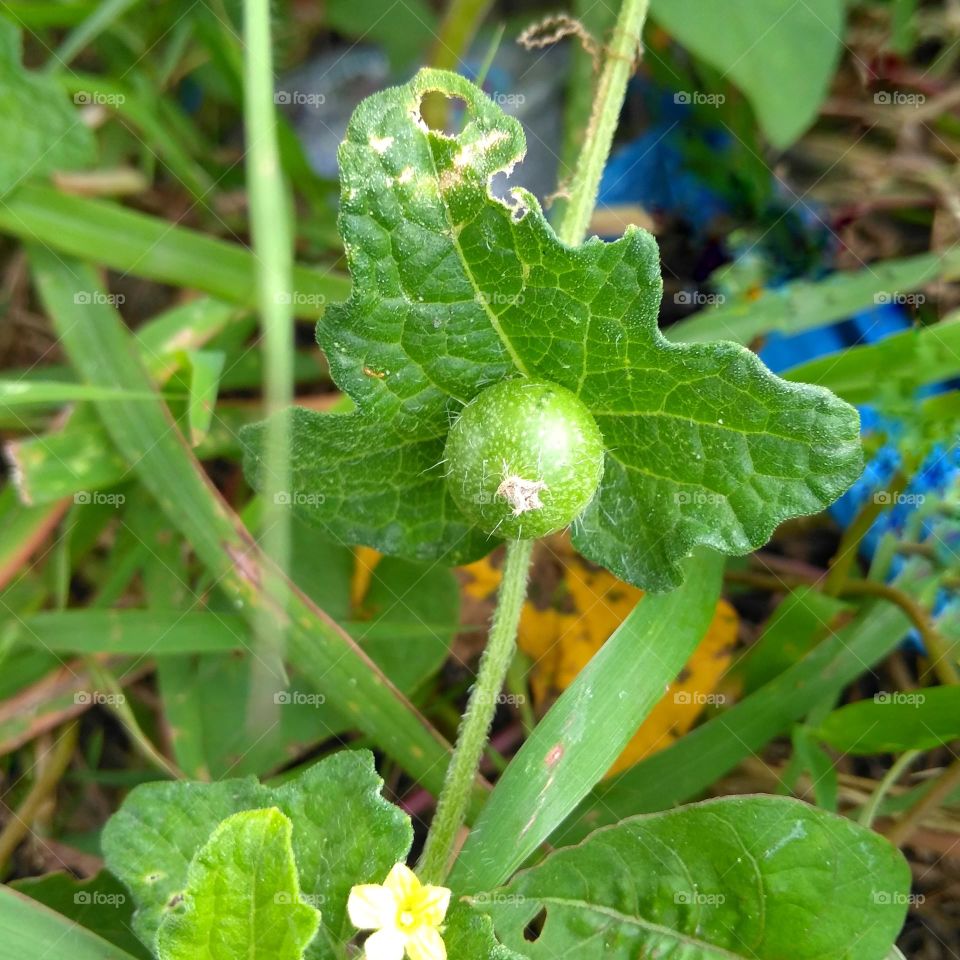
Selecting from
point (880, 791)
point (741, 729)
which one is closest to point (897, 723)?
point (880, 791)

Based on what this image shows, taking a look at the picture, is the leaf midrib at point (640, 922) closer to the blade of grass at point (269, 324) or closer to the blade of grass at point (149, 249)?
the blade of grass at point (269, 324)

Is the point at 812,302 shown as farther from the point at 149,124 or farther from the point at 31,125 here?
the point at 31,125

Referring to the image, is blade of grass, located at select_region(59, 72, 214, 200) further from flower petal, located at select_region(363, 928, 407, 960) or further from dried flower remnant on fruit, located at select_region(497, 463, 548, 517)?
Answer: flower petal, located at select_region(363, 928, 407, 960)

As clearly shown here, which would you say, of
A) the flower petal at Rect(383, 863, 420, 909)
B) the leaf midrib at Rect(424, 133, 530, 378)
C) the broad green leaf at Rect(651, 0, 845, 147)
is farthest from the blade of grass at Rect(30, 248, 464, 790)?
the broad green leaf at Rect(651, 0, 845, 147)

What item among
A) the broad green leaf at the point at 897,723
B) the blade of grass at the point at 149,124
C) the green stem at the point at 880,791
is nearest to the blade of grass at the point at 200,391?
the blade of grass at the point at 149,124

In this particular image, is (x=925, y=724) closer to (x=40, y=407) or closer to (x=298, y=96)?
(x=40, y=407)

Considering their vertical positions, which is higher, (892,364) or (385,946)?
(892,364)

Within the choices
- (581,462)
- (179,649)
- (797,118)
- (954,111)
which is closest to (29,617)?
(179,649)
